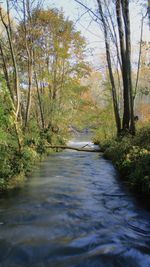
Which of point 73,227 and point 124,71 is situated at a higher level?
point 124,71

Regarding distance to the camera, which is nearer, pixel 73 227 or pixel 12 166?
pixel 73 227

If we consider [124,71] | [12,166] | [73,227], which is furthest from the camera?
[124,71]

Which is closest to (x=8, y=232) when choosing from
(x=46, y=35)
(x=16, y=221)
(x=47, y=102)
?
(x=16, y=221)

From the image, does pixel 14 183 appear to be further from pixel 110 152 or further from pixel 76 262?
pixel 110 152

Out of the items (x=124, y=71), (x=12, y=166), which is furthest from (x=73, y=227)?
(x=124, y=71)

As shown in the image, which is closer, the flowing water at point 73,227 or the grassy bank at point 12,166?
the flowing water at point 73,227

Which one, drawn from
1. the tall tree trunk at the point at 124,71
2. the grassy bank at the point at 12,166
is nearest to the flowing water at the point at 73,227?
the grassy bank at the point at 12,166

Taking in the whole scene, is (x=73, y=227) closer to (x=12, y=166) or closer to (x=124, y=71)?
(x=12, y=166)

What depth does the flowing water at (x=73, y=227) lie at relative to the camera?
13.2ft

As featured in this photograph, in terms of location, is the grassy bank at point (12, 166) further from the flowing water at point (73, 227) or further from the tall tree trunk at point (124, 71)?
the tall tree trunk at point (124, 71)

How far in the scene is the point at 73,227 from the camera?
5188 mm

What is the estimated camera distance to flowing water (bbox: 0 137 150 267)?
4031mm

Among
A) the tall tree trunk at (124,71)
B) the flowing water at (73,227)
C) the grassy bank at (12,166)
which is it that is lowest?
the flowing water at (73,227)

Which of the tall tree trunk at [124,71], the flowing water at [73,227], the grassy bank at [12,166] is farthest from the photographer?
the tall tree trunk at [124,71]
